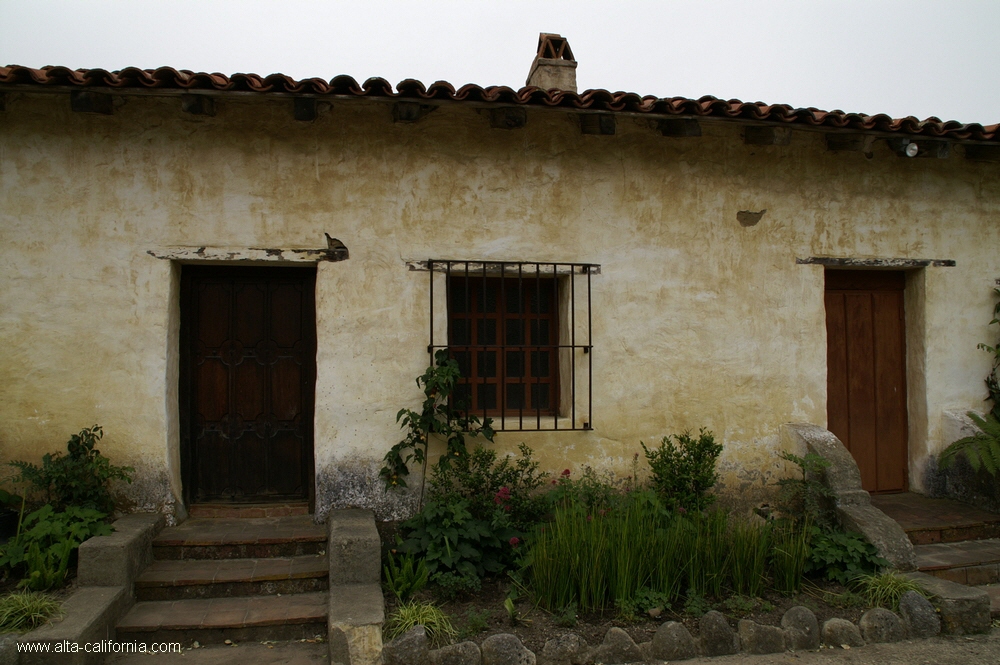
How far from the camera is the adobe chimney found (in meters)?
6.24

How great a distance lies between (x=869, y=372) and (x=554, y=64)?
13.5 feet

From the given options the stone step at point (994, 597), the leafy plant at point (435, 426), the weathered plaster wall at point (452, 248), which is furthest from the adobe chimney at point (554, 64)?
the stone step at point (994, 597)

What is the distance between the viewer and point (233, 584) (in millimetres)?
4551

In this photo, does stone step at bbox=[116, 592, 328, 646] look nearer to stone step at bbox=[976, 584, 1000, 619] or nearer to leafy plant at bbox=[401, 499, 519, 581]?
leafy plant at bbox=[401, 499, 519, 581]

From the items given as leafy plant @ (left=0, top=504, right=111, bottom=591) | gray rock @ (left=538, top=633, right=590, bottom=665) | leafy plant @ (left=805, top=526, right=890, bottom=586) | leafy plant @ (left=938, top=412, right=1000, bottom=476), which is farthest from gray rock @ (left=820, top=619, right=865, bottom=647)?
leafy plant @ (left=0, top=504, right=111, bottom=591)

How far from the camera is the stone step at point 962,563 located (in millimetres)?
5031

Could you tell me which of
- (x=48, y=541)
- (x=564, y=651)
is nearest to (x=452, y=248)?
(x=564, y=651)

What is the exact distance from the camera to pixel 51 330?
197 inches

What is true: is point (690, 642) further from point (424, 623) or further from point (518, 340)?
point (518, 340)

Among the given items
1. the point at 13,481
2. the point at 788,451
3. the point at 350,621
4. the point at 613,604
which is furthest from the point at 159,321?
the point at 788,451

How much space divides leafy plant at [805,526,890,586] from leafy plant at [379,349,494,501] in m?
2.49

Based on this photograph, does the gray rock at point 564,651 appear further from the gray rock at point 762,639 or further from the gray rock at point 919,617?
the gray rock at point 919,617

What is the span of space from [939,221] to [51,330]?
7.47m

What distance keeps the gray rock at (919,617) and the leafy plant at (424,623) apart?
114 inches
